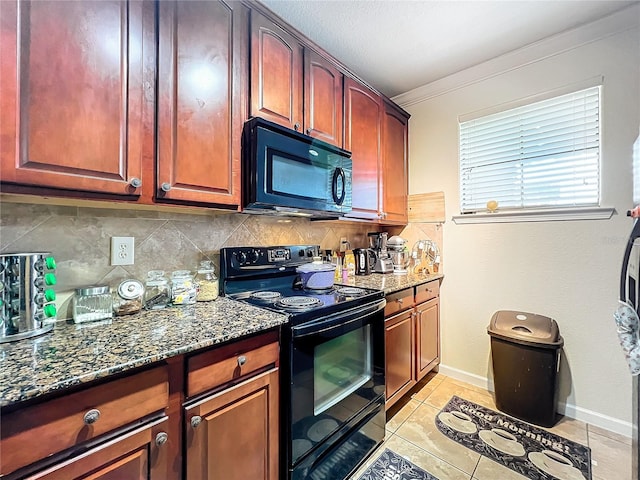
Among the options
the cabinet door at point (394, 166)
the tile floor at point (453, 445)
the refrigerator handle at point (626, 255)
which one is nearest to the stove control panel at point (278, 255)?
the cabinet door at point (394, 166)

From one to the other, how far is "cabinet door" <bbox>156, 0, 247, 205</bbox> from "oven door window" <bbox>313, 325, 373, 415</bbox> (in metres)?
0.87

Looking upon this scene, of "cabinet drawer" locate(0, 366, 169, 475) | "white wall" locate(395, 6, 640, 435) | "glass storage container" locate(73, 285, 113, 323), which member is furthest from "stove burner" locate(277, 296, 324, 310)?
"white wall" locate(395, 6, 640, 435)

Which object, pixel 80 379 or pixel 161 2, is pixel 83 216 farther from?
pixel 161 2

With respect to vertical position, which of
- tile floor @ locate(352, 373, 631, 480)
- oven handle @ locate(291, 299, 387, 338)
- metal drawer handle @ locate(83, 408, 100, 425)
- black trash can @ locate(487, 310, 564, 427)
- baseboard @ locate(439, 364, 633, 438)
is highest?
oven handle @ locate(291, 299, 387, 338)

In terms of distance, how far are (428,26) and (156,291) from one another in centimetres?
224

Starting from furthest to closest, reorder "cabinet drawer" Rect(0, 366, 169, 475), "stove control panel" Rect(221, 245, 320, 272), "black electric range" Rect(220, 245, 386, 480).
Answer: "stove control panel" Rect(221, 245, 320, 272), "black electric range" Rect(220, 245, 386, 480), "cabinet drawer" Rect(0, 366, 169, 475)

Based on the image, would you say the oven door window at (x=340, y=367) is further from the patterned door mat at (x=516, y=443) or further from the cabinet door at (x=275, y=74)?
the cabinet door at (x=275, y=74)

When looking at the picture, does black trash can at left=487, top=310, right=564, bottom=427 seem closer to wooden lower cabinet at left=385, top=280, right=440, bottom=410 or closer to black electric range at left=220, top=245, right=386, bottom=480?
wooden lower cabinet at left=385, top=280, right=440, bottom=410

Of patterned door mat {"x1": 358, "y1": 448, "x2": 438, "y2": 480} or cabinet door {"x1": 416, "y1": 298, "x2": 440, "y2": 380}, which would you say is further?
cabinet door {"x1": 416, "y1": 298, "x2": 440, "y2": 380}

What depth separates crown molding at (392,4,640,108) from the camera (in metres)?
1.73

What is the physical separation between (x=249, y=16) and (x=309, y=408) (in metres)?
1.92

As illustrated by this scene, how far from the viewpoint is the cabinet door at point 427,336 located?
216 centimetres

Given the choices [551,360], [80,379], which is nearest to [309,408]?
[80,379]

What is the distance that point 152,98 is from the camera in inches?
43.1
